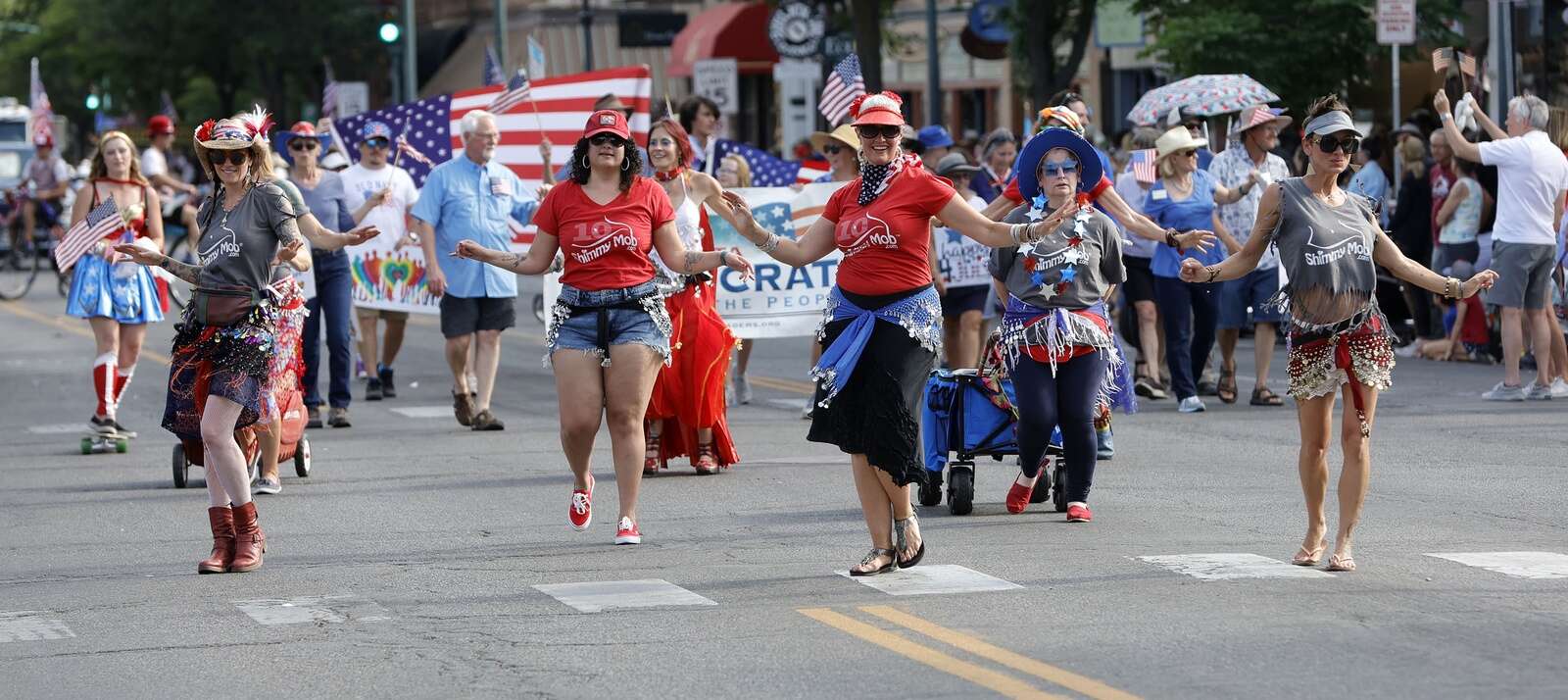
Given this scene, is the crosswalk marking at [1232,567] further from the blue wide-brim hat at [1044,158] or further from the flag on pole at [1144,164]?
the flag on pole at [1144,164]

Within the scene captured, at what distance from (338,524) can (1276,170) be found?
24.3 ft

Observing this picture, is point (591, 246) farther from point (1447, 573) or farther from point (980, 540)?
point (1447, 573)

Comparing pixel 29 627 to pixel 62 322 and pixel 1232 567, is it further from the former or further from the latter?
pixel 62 322

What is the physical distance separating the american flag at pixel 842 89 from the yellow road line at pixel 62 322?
271 inches

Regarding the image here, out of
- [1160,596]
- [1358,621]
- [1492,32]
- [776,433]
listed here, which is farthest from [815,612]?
[1492,32]

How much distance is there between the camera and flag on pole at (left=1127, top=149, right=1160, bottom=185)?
15.3 metres

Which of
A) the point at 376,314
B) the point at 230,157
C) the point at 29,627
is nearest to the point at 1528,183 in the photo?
the point at 376,314

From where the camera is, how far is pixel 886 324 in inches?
347

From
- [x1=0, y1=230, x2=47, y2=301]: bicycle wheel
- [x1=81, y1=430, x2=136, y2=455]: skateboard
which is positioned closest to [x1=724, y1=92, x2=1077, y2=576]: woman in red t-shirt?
[x1=81, y1=430, x2=136, y2=455]: skateboard

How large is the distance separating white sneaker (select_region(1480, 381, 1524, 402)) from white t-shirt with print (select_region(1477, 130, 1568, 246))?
0.95 meters

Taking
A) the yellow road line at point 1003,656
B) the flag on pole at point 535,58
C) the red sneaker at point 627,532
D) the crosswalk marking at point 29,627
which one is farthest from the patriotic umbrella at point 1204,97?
the crosswalk marking at point 29,627

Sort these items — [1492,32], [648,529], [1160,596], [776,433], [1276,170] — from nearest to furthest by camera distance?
[1160,596] < [648,529] < [776,433] < [1276,170] < [1492,32]

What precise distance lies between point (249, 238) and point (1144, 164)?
723 centimetres

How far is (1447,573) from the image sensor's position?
8.69 m
